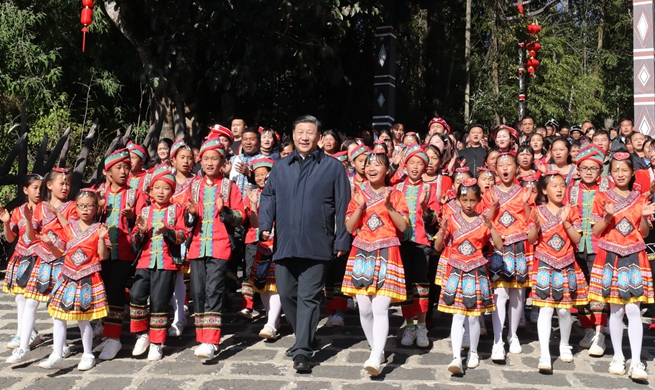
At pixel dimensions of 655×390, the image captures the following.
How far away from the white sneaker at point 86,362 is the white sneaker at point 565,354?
357 centimetres

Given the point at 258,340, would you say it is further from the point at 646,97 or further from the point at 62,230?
the point at 646,97

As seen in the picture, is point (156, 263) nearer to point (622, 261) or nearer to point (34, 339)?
point (34, 339)

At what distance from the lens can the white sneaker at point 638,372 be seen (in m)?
4.83

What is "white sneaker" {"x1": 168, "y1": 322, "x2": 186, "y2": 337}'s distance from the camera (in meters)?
6.14

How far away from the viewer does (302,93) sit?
1434 centimetres

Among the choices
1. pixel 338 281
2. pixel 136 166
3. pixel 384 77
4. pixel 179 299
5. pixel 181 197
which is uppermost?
pixel 384 77

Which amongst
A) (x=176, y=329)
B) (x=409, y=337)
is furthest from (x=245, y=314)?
(x=409, y=337)

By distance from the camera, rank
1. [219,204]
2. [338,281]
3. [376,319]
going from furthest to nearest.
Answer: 1. [338,281]
2. [219,204]
3. [376,319]

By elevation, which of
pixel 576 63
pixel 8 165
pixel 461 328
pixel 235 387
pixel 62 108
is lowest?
pixel 235 387

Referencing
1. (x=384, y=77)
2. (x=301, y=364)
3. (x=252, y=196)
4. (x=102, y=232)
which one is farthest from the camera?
→ (x=384, y=77)

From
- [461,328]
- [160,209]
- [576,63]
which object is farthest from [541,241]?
[576,63]

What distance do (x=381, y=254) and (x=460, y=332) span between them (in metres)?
0.81

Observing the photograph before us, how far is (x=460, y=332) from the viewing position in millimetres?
5086

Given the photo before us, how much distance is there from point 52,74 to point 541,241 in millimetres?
10105
